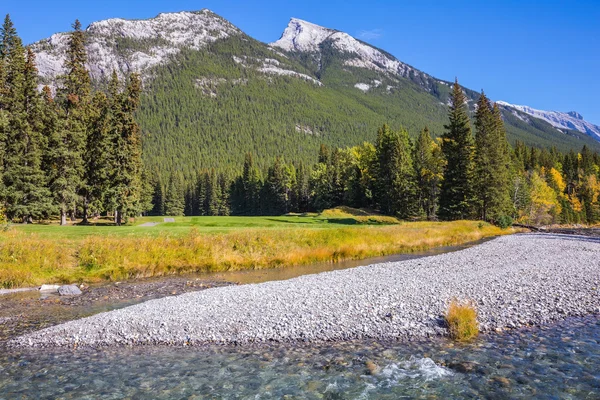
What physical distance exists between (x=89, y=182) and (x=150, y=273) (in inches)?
1380

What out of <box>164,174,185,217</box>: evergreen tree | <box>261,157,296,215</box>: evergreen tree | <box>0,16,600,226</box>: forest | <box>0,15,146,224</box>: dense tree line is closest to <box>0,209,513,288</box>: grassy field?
<box>0,16,600,226</box>: forest

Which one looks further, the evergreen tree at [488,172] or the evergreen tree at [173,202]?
the evergreen tree at [173,202]

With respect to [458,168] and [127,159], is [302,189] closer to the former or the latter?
[458,168]

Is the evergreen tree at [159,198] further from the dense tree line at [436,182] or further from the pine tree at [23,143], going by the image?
the pine tree at [23,143]

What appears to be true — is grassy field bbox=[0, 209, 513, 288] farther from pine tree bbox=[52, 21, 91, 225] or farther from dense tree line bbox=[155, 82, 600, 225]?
dense tree line bbox=[155, 82, 600, 225]

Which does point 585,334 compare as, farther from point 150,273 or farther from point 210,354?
point 150,273

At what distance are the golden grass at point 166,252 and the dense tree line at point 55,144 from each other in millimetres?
18506

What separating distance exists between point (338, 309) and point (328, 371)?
4680 millimetres

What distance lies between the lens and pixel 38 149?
44406 mm

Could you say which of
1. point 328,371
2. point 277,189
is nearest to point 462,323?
point 328,371

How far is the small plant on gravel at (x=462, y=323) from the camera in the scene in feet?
37.6

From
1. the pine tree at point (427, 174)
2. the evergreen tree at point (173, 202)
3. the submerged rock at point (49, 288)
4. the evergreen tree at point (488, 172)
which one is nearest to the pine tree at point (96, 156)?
the submerged rock at point (49, 288)

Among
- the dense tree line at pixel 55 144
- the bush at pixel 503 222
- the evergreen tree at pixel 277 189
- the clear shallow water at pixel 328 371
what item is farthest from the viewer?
the evergreen tree at pixel 277 189

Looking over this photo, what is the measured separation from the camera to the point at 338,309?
557 inches
